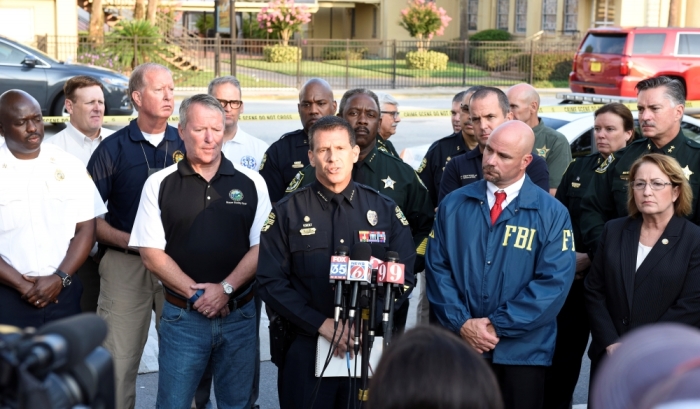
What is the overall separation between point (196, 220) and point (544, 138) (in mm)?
3481

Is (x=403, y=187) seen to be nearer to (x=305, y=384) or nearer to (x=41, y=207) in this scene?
(x=305, y=384)

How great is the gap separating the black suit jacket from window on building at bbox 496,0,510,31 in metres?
38.6

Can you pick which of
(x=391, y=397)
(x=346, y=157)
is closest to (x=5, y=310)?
(x=346, y=157)

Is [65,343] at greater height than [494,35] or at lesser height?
lesser

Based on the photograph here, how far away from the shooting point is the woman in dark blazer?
4723 millimetres

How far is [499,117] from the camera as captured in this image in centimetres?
583

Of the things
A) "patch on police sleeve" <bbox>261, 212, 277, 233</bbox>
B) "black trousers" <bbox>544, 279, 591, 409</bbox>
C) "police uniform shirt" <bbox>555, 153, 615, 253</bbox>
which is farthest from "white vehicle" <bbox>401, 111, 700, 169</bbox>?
"patch on police sleeve" <bbox>261, 212, 277, 233</bbox>

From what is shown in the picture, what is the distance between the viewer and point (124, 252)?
5.32 metres

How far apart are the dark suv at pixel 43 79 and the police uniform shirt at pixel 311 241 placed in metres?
13.8

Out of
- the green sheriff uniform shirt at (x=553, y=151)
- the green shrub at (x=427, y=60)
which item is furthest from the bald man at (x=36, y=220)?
the green shrub at (x=427, y=60)

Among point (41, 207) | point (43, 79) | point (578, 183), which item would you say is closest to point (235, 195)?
point (41, 207)

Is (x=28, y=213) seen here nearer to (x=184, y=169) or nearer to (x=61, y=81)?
(x=184, y=169)

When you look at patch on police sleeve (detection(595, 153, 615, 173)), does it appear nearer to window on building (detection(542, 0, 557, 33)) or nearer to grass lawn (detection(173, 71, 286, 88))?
grass lawn (detection(173, 71, 286, 88))

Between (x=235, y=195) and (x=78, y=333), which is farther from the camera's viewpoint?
(x=235, y=195)
